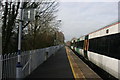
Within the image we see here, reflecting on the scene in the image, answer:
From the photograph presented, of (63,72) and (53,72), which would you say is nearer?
(53,72)

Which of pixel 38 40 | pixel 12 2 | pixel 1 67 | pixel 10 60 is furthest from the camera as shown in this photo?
pixel 38 40

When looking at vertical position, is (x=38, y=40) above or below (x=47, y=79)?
above

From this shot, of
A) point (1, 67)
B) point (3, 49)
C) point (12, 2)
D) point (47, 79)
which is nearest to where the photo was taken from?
point (1, 67)

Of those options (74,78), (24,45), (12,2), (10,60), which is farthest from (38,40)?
(10,60)

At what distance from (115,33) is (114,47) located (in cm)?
61

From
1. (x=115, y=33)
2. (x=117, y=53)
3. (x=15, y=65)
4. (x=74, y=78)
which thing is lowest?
(x=74, y=78)

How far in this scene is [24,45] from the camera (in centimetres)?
1775

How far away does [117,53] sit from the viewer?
26.7 ft

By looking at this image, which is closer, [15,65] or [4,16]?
[15,65]

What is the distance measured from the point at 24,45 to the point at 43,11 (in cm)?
350

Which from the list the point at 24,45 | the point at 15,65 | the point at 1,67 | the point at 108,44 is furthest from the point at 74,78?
the point at 24,45

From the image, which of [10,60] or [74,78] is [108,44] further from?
[10,60]

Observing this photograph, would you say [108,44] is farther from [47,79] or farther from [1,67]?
[1,67]

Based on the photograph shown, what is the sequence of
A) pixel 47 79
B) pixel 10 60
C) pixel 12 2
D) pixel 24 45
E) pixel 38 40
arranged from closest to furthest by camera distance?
pixel 10 60 → pixel 47 79 → pixel 12 2 → pixel 24 45 → pixel 38 40
